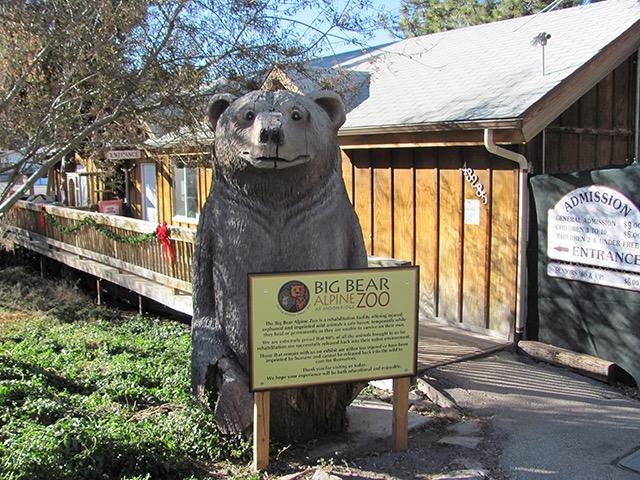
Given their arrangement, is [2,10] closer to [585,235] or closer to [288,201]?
[288,201]

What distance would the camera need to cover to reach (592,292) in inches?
250

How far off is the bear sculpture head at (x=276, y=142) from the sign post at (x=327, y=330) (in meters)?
0.59

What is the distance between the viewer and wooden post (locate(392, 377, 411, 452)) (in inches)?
165

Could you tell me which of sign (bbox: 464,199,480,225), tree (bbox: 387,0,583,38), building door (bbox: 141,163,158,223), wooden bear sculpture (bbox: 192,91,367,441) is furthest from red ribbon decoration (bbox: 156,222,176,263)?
tree (bbox: 387,0,583,38)

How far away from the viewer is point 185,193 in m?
14.8

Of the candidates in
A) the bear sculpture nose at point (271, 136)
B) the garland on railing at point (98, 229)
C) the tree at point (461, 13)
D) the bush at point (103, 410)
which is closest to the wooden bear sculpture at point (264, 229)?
the bear sculpture nose at point (271, 136)

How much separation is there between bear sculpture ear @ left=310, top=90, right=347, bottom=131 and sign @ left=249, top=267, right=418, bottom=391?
3.27 ft

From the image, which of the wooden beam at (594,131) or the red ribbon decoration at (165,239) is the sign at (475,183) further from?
the red ribbon decoration at (165,239)

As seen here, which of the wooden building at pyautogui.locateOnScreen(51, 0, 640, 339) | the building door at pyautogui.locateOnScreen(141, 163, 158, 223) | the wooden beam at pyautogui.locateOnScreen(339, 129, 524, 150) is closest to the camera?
the wooden beam at pyautogui.locateOnScreen(339, 129, 524, 150)

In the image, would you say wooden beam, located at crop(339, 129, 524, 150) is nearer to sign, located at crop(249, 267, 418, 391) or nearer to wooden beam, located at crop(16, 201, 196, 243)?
wooden beam, located at crop(16, 201, 196, 243)

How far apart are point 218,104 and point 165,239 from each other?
480 centimetres

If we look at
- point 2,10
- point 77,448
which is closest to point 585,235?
point 77,448

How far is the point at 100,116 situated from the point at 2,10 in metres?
2.49

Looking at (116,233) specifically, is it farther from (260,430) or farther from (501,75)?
(260,430)
